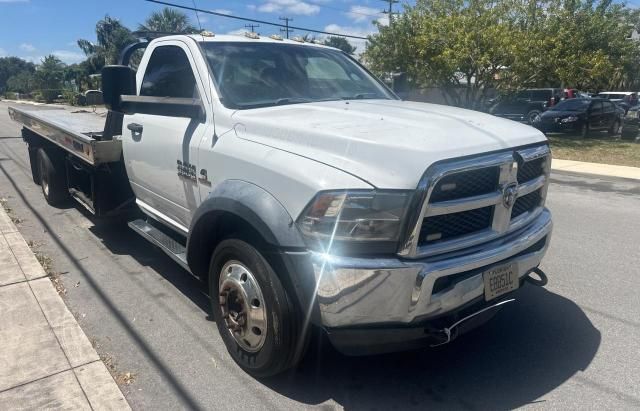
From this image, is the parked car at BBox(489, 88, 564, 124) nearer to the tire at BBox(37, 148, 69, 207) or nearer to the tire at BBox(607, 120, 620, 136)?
the tire at BBox(607, 120, 620, 136)

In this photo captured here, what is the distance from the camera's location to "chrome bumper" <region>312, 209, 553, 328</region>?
259 cm

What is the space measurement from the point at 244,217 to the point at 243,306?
22.7 inches

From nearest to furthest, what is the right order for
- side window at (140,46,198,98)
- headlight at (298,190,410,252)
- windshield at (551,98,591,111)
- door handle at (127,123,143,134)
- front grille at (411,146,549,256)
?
1. headlight at (298,190,410,252)
2. front grille at (411,146,549,256)
3. side window at (140,46,198,98)
4. door handle at (127,123,143,134)
5. windshield at (551,98,591,111)

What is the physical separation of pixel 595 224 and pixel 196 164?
5405 millimetres

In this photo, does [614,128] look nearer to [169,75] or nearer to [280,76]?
[280,76]

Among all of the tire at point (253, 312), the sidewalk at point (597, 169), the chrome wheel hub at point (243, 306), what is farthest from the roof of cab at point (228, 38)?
the sidewalk at point (597, 169)

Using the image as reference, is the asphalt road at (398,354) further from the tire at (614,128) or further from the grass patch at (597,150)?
the tire at (614,128)

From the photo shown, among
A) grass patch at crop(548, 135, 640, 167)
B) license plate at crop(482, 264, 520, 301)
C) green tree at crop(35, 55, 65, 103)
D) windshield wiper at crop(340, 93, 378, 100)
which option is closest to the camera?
license plate at crop(482, 264, 520, 301)

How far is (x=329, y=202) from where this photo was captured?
8.71ft

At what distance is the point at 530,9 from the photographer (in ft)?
58.3

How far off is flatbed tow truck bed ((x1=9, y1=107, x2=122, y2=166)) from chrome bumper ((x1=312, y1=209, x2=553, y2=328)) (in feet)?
10.3

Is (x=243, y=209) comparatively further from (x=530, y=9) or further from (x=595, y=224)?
(x=530, y=9)

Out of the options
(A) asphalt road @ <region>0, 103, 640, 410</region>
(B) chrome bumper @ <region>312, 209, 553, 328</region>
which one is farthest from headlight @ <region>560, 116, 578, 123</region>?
(B) chrome bumper @ <region>312, 209, 553, 328</region>

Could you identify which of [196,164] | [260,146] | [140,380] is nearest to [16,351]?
[140,380]
